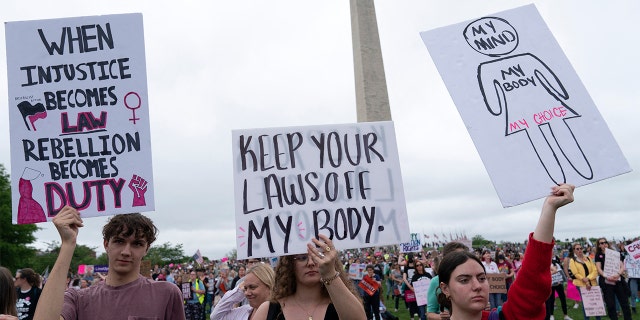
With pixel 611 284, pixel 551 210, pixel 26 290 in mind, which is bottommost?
pixel 611 284

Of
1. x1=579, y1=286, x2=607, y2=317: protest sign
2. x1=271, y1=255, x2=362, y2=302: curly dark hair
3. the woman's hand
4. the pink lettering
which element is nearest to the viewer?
the woman's hand

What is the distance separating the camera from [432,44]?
352 centimetres

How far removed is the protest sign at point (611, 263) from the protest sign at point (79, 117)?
923cm

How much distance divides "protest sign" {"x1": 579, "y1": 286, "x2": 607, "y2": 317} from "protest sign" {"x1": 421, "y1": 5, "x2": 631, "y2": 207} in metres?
7.91

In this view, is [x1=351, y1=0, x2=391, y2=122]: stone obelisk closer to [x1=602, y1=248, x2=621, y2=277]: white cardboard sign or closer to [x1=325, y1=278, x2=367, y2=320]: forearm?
[x1=602, y1=248, x2=621, y2=277]: white cardboard sign

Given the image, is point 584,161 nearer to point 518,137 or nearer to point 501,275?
point 518,137

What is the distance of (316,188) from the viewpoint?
338 centimetres

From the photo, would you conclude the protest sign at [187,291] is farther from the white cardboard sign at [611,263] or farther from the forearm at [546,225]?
the forearm at [546,225]

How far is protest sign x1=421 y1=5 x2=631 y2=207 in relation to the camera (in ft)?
10.4

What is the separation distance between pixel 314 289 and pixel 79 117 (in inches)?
67.4

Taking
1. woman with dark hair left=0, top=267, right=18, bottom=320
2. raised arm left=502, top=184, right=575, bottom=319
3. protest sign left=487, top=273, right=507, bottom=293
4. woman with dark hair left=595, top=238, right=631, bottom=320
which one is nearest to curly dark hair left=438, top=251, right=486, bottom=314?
raised arm left=502, top=184, right=575, bottom=319

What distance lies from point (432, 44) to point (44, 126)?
2.32 m

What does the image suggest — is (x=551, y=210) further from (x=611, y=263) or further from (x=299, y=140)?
(x=611, y=263)

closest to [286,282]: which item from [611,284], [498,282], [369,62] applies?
[498,282]
